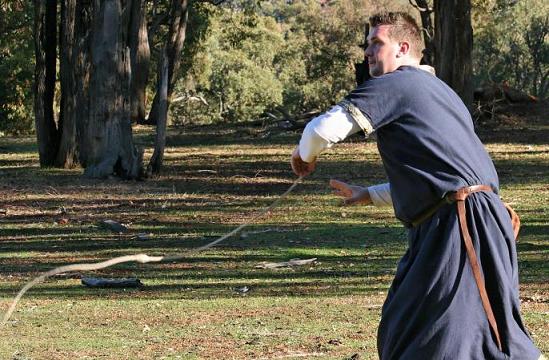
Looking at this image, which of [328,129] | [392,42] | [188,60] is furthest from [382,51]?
[188,60]

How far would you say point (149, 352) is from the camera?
8891 mm

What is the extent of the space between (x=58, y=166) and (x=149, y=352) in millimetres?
18353

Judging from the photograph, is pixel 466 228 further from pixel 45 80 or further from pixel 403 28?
pixel 45 80

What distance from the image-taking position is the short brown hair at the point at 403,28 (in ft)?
17.7

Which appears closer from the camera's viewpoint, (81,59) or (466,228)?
(466,228)

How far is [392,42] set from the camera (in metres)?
5.42

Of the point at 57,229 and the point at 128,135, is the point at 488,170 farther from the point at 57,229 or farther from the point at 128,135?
the point at 128,135

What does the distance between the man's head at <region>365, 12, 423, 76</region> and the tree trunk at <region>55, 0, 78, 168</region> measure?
21.5 metres

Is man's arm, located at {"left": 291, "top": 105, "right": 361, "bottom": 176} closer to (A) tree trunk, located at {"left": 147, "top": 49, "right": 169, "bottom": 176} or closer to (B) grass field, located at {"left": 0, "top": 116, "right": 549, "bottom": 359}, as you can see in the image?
(B) grass field, located at {"left": 0, "top": 116, "right": 549, "bottom": 359}

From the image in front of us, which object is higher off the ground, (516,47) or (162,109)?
(516,47)

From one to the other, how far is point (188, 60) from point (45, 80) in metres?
27.0

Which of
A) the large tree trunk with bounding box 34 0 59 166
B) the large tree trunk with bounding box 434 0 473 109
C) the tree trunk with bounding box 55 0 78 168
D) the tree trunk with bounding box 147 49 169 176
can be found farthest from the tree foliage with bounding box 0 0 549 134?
the tree trunk with bounding box 147 49 169 176

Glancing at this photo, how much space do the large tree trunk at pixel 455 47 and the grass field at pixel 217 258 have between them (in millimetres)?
2135

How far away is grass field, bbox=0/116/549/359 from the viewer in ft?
30.8
